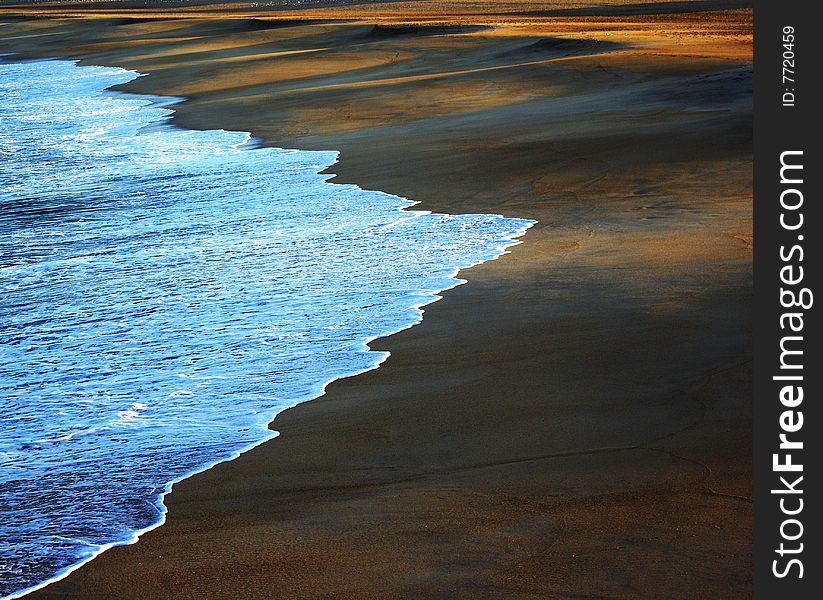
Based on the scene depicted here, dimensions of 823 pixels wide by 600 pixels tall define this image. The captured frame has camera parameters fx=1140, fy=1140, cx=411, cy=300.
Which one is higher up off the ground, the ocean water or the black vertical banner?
the black vertical banner

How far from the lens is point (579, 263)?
27.4 feet

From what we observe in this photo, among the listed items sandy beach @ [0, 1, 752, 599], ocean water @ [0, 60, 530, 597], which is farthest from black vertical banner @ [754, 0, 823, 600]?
ocean water @ [0, 60, 530, 597]

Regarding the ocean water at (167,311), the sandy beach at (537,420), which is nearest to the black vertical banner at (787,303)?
the sandy beach at (537,420)

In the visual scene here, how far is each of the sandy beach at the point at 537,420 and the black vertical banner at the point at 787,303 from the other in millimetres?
306

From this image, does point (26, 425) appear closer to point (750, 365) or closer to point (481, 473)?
point (481, 473)

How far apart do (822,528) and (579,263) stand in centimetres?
492

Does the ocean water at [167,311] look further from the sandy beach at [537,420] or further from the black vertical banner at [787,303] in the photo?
the black vertical banner at [787,303]

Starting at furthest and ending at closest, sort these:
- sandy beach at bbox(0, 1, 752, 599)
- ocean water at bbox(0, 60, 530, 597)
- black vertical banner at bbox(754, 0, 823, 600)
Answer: ocean water at bbox(0, 60, 530, 597)
sandy beach at bbox(0, 1, 752, 599)
black vertical banner at bbox(754, 0, 823, 600)

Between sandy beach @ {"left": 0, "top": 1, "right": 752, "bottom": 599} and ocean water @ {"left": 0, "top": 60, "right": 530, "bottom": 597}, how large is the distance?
28 centimetres

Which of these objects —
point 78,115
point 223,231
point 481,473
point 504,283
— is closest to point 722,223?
point 504,283

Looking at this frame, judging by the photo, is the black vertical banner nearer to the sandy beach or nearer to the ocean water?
the sandy beach

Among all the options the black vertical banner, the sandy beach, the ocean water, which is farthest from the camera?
the ocean water

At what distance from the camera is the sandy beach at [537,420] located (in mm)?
4047

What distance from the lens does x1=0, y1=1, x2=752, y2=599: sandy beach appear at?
405 cm
